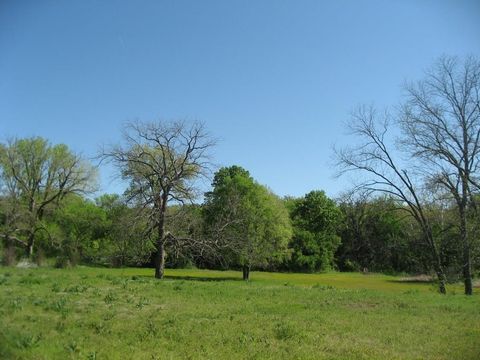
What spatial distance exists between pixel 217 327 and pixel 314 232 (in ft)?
221

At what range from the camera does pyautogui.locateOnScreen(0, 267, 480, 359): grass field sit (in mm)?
9023

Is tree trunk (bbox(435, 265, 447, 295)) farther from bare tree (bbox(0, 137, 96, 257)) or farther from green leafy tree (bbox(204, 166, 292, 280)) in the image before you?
bare tree (bbox(0, 137, 96, 257))

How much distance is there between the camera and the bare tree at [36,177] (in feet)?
175

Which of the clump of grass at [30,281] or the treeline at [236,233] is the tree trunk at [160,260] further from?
the clump of grass at [30,281]

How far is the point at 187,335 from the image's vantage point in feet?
33.5

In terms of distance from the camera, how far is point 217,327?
11.2 m

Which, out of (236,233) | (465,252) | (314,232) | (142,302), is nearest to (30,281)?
(142,302)

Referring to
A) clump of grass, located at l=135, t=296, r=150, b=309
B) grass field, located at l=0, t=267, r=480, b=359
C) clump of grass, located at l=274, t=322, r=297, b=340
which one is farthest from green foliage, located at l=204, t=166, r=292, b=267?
clump of grass, located at l=274, t=322, r=297, b=340

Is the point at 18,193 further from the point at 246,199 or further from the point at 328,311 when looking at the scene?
the point at 328,311

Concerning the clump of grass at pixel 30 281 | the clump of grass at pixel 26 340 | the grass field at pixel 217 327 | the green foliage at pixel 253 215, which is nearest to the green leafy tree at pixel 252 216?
the green foliage at pixel 253 215

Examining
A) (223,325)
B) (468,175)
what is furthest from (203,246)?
(223,325)

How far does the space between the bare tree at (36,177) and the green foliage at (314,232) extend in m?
33.0

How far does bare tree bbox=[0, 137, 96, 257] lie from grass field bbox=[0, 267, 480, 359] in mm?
39851

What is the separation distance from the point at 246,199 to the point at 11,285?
1175 inches
